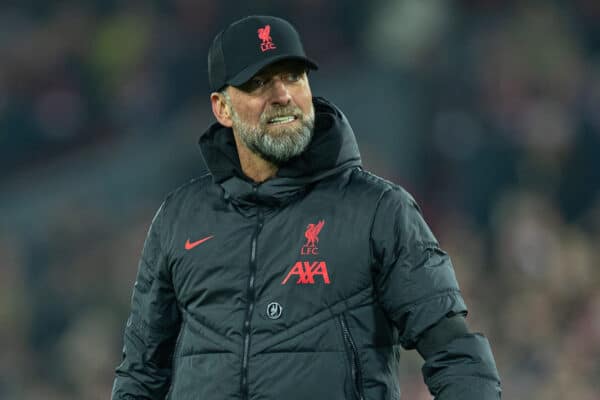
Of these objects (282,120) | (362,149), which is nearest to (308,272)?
(282,120)

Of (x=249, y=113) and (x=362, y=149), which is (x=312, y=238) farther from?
(x=362, y=149)

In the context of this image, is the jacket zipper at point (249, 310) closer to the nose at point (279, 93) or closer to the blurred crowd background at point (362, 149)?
the nose at point (279, 93)

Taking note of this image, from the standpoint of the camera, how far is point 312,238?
2.63m

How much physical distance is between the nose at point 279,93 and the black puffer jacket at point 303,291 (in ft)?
0.37

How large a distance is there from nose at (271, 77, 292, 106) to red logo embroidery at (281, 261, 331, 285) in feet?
1.24

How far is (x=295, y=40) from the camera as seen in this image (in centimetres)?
277

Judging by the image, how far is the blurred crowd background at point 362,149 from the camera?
6.29 meters

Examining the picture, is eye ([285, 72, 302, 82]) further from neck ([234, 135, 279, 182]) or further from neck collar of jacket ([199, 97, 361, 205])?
neck ([234, 135, 279, 182])

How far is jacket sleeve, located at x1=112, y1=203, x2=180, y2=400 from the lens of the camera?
9.29 feet

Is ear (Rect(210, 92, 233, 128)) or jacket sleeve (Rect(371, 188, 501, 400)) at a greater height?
ear (Rect(210, 92, 233, 128))

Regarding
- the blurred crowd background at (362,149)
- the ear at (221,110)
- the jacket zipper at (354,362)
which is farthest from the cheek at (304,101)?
the blurred crowd background at (362,149)

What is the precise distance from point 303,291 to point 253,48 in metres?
0.58

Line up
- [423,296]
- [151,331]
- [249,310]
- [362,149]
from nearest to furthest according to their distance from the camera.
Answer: [423,296] → [249,310] → [151,331] → [362,149]

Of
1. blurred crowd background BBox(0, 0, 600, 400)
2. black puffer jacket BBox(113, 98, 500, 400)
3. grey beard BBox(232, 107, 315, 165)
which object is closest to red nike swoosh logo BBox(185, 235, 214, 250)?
black puffer jacket BBox(113, 98, 500, 400)
